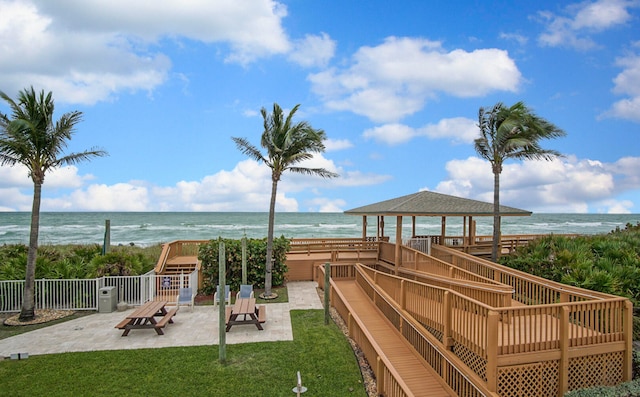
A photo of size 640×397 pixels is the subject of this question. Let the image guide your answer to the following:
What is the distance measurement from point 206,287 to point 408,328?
8.37 meters

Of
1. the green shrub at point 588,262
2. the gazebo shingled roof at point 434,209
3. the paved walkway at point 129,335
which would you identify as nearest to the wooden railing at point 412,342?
the paved walkway at point 129,335

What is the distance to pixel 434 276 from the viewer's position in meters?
11.2

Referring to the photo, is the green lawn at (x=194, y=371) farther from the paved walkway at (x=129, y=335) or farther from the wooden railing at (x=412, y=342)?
the wooden railing at (x=412, y=342)

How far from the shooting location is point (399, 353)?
8742 millimetres

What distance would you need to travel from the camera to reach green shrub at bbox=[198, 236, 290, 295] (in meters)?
14.3

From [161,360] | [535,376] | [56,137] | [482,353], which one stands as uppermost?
[56,137]

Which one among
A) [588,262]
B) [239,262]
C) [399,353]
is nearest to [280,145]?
[239,262]

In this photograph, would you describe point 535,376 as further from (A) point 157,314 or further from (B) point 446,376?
(A) point 157,314

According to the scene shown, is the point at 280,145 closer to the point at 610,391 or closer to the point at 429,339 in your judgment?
the point at 429,339

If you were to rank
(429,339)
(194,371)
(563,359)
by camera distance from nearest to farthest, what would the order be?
(563,359) → (194,371) → (429,339)

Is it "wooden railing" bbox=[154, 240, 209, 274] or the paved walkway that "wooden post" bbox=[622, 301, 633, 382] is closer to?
the paved walkway

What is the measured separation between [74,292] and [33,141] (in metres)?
4.91

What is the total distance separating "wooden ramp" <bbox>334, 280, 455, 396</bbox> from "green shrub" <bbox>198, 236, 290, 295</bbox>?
371 cm

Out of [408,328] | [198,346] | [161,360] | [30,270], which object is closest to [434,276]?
[408,328]
